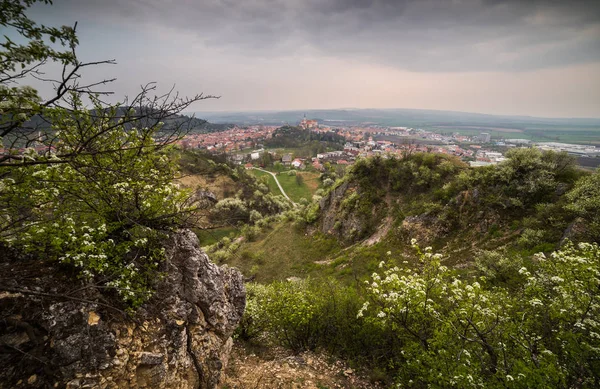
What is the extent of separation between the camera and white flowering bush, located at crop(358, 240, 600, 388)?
6367 millimetres

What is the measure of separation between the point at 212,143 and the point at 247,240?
159m

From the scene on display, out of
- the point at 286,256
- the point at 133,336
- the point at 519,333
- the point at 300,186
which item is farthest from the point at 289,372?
the point at 300,186

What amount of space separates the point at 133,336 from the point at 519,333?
12.5m

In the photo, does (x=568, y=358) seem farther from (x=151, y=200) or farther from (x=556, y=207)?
(x=556, y=207)

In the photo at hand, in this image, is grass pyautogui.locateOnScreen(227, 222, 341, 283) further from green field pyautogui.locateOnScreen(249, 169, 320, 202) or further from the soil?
green field pyautogui.locateOnScreen(249, 169, 320, 202)

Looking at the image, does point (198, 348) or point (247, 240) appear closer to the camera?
point (198, 348)

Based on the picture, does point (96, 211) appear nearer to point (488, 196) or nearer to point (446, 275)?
point (446, 275)

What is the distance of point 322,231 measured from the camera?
130 feet

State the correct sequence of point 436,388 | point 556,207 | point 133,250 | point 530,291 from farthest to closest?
point 556,207
point 530,291
point 133,250
point 436,388

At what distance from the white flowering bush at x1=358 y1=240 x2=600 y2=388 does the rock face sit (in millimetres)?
6588

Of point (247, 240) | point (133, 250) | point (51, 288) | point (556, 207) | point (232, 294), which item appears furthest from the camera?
point (247, 240)

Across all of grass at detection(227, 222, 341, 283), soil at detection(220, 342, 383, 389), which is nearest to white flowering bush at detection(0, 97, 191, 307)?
soil at detection(220, 342, 383, 389)

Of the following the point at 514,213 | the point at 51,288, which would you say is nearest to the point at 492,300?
the point at 51,288

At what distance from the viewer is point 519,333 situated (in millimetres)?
8547
